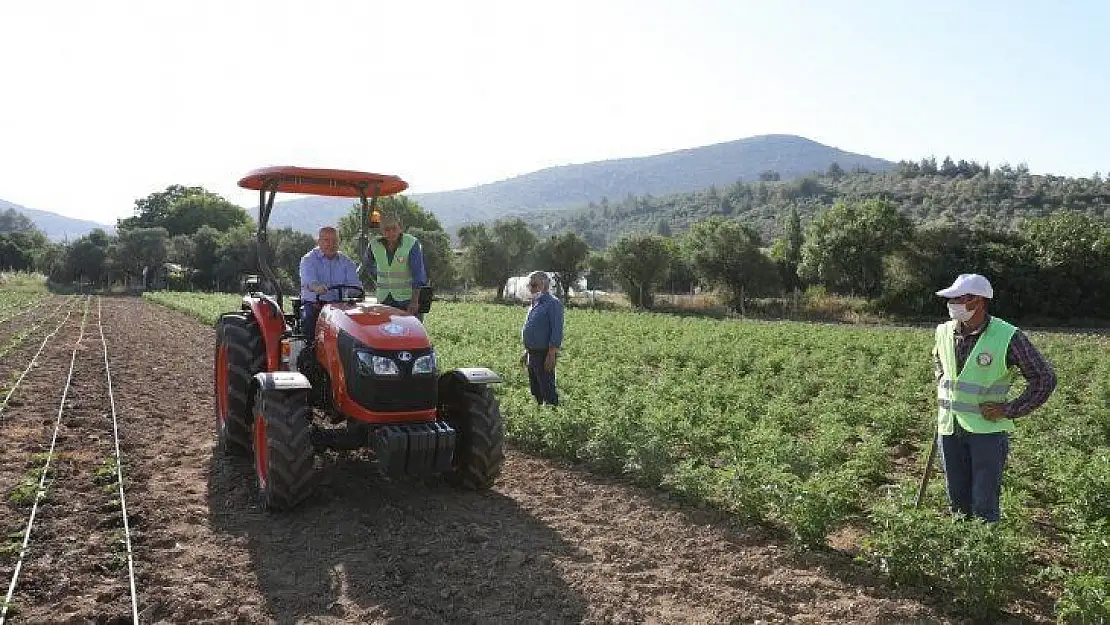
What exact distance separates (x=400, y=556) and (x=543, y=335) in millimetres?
3776

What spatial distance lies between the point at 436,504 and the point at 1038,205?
107023mm

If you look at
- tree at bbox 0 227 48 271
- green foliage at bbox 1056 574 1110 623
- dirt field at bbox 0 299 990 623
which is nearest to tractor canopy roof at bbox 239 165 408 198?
dirt field at bbox 0 299 990 623

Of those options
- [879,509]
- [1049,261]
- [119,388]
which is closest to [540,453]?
[879,509]

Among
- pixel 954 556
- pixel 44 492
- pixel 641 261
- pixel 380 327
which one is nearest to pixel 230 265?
pixel 641 261

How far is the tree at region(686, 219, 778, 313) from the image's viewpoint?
4366 centimetres

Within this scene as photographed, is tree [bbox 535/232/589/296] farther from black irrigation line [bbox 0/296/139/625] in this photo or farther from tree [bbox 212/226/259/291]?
black irrigation line [bbox 0/296/139/625]

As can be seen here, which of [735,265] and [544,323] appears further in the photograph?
[735,265]

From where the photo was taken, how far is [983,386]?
4395 mm

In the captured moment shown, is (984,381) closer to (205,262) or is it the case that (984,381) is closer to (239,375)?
(239,375)

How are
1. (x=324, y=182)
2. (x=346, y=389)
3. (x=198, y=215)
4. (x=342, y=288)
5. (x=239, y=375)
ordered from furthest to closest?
1. (x=198, y=215)
2. (x=324, y=182)
3. (x=239, y=375)
4. (x=342, y=288)
5. (x=346, y=389)

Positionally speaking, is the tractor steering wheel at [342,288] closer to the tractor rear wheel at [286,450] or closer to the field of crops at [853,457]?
the tractor rear wheel at [286,450]

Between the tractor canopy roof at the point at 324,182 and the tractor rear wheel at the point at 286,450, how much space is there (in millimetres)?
1838

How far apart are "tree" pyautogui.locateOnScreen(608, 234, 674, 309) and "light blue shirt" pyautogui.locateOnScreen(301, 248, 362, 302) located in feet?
131

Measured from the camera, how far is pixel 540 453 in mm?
7480
